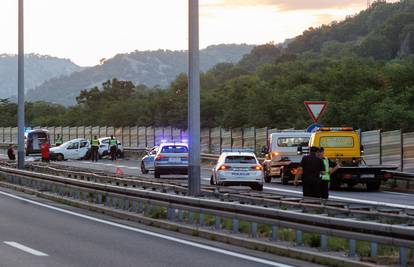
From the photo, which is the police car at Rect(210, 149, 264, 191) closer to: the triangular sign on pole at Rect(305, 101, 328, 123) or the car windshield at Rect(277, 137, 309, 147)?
the triangular sign on pole at Rect(305, 101, 328, 123)

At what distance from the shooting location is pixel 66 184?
91.9 feet

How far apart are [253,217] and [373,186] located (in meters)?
20.4

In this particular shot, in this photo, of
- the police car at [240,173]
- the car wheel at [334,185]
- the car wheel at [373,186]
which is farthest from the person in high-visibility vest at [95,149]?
the car wheel at [373,186]

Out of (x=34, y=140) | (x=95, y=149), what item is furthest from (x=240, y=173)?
(x=34, y=140)

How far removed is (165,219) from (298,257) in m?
6.21

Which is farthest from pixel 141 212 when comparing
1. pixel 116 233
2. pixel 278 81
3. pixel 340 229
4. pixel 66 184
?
pixel 278 81

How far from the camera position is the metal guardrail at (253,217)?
12375 millimetres

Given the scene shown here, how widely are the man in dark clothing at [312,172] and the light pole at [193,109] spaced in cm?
237

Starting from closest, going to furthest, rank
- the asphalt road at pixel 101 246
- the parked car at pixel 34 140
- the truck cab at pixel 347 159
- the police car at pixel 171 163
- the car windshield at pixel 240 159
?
the asphalt road at pixel 101 246 → the truck cab at pixel 347 159 → the car windshield at pixel 240 159 → the police car at pixel 171 163 → the parked car at pixel 34 140

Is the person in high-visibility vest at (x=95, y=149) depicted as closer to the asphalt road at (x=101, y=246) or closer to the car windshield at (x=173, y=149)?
the car windshield at (x=173, y=149)

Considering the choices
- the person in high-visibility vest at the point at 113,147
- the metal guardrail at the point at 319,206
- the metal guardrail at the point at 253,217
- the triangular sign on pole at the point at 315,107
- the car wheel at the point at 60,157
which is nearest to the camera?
the metal guardrail at the point at 253,217

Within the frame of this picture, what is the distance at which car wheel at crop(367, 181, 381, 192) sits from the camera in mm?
35222

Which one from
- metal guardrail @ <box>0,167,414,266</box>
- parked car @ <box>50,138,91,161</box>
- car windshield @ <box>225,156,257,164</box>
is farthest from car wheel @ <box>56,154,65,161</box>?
metal guardrail @ <box>0,167,414,266</box>

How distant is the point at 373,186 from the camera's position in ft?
117
